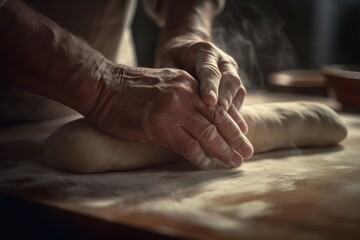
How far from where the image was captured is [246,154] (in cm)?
159

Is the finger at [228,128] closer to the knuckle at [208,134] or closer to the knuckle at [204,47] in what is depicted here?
the knuckle at [208,134]

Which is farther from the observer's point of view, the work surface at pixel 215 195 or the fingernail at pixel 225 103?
the fingernail at pixel 225 103

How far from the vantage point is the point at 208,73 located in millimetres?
1613

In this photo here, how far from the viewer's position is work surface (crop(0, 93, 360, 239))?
106cm

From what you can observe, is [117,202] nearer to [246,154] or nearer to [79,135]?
[79,135]

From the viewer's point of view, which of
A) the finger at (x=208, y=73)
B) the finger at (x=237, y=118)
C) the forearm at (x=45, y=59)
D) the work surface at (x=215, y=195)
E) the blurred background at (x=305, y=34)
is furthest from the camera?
the blurred background at (x=305, y=34)

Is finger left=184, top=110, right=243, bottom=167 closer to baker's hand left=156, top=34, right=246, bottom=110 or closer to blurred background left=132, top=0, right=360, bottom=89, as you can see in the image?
baker's hand left=156, top=34, right=246, bottom=110

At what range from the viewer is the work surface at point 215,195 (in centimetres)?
106

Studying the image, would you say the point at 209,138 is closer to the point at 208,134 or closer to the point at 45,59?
the point at 208,134

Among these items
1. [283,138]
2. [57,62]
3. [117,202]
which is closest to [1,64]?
[57,62]

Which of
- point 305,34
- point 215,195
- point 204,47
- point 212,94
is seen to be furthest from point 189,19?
point 305,34

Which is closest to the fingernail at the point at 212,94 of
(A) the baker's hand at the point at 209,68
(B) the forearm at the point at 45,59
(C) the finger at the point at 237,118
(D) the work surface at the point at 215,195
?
(A) the baker's hand at the point at 209,68

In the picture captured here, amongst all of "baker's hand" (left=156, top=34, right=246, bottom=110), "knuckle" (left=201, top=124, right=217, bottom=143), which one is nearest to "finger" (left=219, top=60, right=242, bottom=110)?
"baker's hand" (left=156, top=34, right=246, bottom=110)

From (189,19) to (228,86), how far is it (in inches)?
30.6
